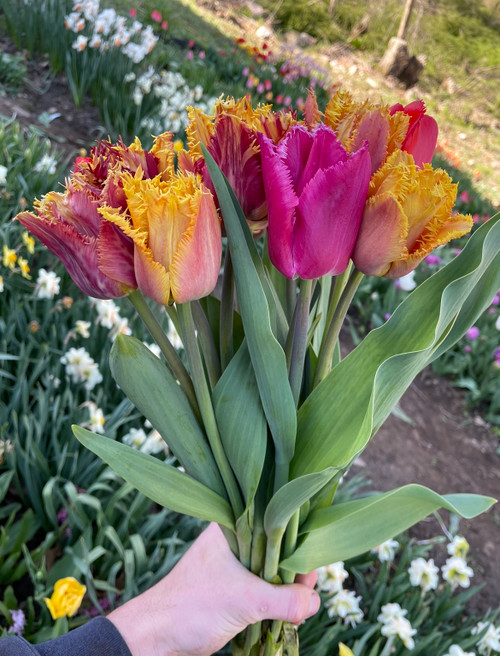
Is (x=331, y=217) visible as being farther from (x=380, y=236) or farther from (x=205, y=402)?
(x=205, y=402)

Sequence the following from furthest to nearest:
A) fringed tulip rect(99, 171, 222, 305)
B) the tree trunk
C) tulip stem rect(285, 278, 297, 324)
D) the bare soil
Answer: the tree trunk → the bare soil → tulip stem rect(285, 278, 297, 324) → fringed tulip rect(99, 171, 222, 305)

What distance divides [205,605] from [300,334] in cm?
47

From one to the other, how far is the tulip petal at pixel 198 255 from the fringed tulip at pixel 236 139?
62mm

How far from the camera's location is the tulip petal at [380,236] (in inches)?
20.6

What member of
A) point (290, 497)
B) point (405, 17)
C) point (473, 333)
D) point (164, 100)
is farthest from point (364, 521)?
point (405, 17)

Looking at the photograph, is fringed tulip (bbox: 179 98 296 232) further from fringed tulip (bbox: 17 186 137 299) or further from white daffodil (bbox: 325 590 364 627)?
white daffodil (bbox: 325 590 364 627)

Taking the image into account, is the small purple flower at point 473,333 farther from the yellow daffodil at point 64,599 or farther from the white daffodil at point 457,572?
the yellow daffodil at point 64,599

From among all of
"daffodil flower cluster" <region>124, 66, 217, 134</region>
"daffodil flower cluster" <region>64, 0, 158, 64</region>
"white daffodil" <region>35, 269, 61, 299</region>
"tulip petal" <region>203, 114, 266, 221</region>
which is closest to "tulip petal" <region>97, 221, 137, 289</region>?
"tulip petal" <region>203, 114, 266, 221</region>

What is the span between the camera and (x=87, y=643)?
2.80ft

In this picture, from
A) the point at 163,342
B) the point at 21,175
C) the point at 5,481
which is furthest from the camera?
the point at 21,175

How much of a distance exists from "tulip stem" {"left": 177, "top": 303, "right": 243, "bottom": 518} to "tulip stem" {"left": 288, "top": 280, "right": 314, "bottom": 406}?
0.32ft

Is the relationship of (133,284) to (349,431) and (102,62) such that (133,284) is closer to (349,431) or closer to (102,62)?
(349,431)

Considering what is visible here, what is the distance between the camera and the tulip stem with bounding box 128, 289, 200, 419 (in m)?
0.60

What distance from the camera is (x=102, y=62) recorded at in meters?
3.52
